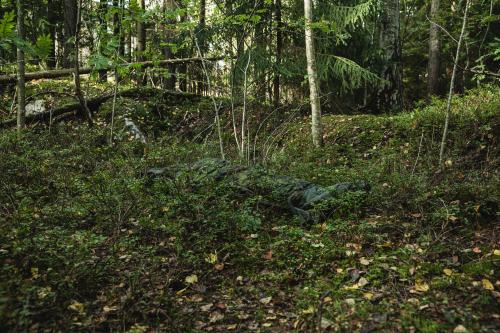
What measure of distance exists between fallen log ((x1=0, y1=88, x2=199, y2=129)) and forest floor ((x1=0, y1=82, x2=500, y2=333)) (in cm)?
401

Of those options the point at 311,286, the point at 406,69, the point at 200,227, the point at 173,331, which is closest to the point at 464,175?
the point at 311,286

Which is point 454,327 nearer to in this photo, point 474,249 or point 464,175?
point 474,249

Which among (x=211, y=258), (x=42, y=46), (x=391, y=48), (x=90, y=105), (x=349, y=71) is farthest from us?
(x=90, y=105)

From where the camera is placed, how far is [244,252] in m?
4.48

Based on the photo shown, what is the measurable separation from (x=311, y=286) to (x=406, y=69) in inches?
664

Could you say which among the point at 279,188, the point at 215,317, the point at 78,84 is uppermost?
the point at 78,84

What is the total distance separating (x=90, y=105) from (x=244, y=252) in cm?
963

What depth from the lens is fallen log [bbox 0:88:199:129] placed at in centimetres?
1091

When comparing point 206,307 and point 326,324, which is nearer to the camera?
point 326,324

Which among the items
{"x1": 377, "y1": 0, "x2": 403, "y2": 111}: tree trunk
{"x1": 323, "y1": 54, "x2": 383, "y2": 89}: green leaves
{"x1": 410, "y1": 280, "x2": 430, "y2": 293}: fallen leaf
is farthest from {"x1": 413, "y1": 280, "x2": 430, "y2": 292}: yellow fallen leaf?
{"x1": 377, "y1": 0, "x2": 403, "y2": 111}: tree trunk

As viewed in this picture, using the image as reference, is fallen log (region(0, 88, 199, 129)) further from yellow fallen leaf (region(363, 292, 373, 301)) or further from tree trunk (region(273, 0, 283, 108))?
yellow fallen leaf (region(363, 292, 373, 301))

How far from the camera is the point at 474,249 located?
13.2 ft

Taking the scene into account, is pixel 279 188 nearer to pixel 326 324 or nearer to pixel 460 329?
pixel 326 324

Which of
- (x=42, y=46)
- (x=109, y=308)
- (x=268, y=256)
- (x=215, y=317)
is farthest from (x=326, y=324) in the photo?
(x=42, y=46)
